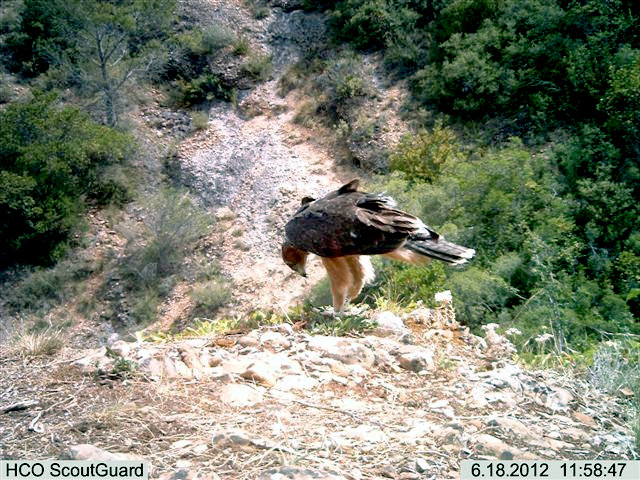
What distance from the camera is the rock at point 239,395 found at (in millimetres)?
4422

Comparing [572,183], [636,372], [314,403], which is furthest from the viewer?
[572,183]

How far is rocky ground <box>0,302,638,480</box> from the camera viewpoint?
381 centimetres

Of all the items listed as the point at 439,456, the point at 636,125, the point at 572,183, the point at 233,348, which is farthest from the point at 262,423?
the point at 636,125

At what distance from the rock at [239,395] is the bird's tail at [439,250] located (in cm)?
236

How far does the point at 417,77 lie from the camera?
17.8 metres

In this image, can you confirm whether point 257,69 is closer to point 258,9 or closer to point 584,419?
point 258,9

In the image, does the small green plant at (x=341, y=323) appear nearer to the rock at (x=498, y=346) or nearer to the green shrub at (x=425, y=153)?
the rock at (x=498, y=346)

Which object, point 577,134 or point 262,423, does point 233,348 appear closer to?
point 262,423

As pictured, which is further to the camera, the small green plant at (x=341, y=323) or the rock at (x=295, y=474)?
the small green plant at (x=341, y=323)

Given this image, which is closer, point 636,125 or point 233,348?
point 233,348

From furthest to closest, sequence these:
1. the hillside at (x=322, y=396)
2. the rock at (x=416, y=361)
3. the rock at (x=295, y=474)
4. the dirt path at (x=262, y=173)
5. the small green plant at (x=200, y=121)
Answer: the small green plant at (x=200, y=121), the dirt path at (x=262, y=173), the rock at (x=416, y=361), the hillside at (x=322, y=396), the rock at (x=295, y=474)

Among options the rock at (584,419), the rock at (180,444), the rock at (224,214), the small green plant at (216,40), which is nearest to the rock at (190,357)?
the rock at (180,444)

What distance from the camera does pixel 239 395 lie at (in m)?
4.50

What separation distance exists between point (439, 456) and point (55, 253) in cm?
1458
